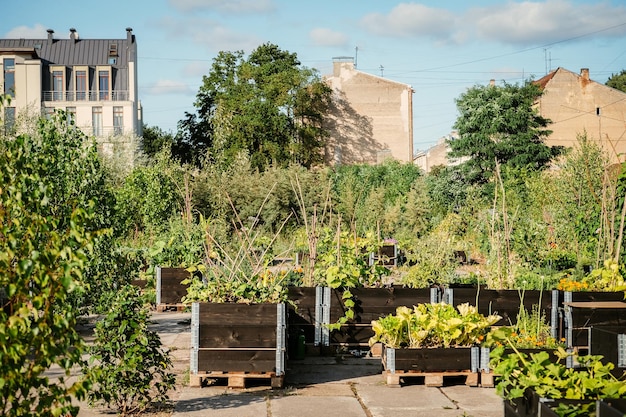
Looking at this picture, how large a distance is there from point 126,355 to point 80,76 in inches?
1709

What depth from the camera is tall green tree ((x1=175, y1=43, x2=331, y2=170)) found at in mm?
36844

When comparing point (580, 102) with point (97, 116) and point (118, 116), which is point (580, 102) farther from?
point (97, 116)

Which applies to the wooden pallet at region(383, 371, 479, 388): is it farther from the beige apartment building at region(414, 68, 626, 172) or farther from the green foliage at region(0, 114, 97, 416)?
the beige apartment building at region(414, 68, 626, 172)

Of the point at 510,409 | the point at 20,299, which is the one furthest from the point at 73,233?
the point at 510,409

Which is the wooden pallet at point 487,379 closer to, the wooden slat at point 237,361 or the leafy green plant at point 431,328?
the leafy green plant at point 431,328

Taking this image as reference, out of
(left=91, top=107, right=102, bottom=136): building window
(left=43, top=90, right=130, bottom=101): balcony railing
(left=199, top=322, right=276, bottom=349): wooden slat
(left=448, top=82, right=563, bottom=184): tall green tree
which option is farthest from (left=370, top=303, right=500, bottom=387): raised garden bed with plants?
(left=43, top=90, right=130, bottom=101): balcony railing

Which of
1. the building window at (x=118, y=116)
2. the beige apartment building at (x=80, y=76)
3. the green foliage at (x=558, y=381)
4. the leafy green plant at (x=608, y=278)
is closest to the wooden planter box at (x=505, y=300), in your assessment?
the leafy green plant at (x=608, y=278)

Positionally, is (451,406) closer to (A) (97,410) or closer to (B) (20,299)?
(A) (97,410)

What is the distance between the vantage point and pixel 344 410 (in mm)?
6000

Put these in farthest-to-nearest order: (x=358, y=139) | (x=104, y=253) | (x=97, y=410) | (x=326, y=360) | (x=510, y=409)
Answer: (x=358, y=139) → (x=104, y=253) → (x=326, y=360) → (x=97, y=410) → (x=510, y=409)

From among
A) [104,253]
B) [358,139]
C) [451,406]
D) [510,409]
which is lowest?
[451,406]

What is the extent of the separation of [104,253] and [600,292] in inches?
217

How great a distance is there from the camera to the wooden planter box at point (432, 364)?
6816 mm

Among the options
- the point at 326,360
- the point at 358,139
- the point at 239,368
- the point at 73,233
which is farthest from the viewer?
the point at 358,139
